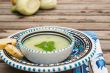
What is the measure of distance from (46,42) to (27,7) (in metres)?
0.58

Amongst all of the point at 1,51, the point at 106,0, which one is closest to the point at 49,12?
the point at 106,0

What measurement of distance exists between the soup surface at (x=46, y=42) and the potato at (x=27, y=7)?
0.50 metres

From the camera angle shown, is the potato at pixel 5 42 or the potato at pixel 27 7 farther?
the potato at pixel 27 7

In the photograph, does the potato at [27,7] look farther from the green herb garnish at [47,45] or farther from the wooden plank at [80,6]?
the green herb garnish at [47,45]

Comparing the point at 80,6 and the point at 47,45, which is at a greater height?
the point at 80,6

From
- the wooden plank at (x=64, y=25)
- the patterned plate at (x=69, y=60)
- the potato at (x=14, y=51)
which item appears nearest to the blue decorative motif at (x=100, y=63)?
the patterned plate at (x=69, y=60)

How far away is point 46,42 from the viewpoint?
0.58 m

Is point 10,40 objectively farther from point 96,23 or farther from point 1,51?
point 96,23

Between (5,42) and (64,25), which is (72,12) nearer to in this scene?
(64,25)

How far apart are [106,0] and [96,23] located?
33 centimetres

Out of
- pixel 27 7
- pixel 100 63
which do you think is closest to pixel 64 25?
pixel 27 7

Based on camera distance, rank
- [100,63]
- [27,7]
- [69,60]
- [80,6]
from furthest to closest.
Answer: [80,6], [27,7], [100,63], [69,60]

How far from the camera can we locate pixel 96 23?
3.40 ft

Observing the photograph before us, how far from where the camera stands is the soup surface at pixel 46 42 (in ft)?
1.88
